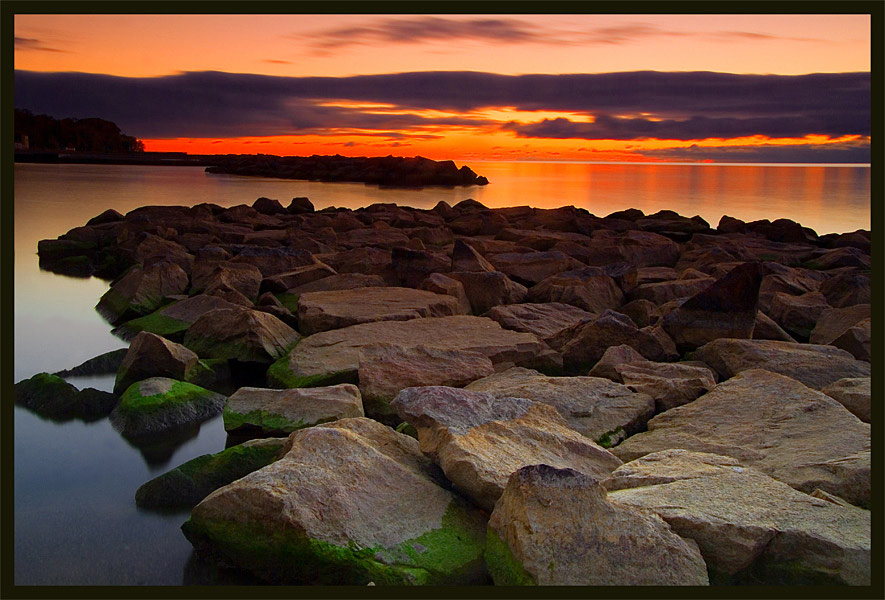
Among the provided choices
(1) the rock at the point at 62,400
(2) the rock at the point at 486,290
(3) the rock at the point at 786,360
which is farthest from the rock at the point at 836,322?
(1) the rock at the point at 62,400

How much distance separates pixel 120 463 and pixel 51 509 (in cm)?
45

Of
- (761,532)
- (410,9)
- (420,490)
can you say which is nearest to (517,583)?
(420,490)

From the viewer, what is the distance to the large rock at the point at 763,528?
2240mm

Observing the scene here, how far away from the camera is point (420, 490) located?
2.62 m

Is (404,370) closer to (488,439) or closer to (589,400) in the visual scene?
(589,400)

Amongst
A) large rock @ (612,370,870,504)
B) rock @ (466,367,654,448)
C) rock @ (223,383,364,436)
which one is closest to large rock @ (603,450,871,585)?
large rock @ (612,370,870,504)

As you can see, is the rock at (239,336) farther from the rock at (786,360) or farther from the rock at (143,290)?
the rock at (786,360)

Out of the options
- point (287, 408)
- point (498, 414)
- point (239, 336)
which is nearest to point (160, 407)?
point (287, 408)

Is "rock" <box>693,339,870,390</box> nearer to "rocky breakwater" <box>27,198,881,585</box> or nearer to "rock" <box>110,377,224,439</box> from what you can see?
"rocky breakwater" <box>27,198,881,585</box>

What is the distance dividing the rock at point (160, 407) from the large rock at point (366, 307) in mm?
1221

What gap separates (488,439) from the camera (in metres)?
2.84

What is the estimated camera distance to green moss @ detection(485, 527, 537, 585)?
214 cm

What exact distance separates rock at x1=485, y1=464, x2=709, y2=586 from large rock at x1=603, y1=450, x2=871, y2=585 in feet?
0.32

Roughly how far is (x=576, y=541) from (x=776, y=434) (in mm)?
1395
